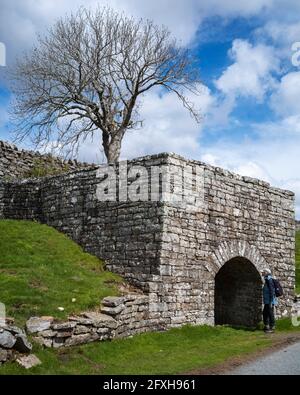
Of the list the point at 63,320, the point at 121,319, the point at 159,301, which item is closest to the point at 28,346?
the point at 63,320

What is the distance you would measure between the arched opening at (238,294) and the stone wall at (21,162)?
8.49 m

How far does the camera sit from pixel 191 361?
28.8 ft

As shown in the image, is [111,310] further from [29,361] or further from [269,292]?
[269,292]

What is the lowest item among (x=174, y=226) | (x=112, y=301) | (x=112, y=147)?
(x=112, y=301)

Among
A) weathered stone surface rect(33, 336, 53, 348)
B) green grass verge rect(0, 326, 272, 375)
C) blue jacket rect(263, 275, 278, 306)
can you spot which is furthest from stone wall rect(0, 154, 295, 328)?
weathered stone surface rect(33, 336, 53, 348)

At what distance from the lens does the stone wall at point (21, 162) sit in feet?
60.0

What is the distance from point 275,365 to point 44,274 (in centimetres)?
551

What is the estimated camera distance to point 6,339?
733cm

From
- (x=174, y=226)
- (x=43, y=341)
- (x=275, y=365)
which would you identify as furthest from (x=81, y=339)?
(x=174, y=226)

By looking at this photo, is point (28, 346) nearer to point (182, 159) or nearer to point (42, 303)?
point (42, 303)

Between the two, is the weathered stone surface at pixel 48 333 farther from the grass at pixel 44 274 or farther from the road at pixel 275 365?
the road at pixel 275 365

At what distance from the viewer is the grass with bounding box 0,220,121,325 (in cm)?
936

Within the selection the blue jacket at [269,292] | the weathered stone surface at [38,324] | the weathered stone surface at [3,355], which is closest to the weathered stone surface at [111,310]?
the weathered stone surface at [38,324]

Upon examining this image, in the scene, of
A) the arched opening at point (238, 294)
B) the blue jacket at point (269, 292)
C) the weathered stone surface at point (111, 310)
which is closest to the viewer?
the weathered stone surface at point (111, 310)
